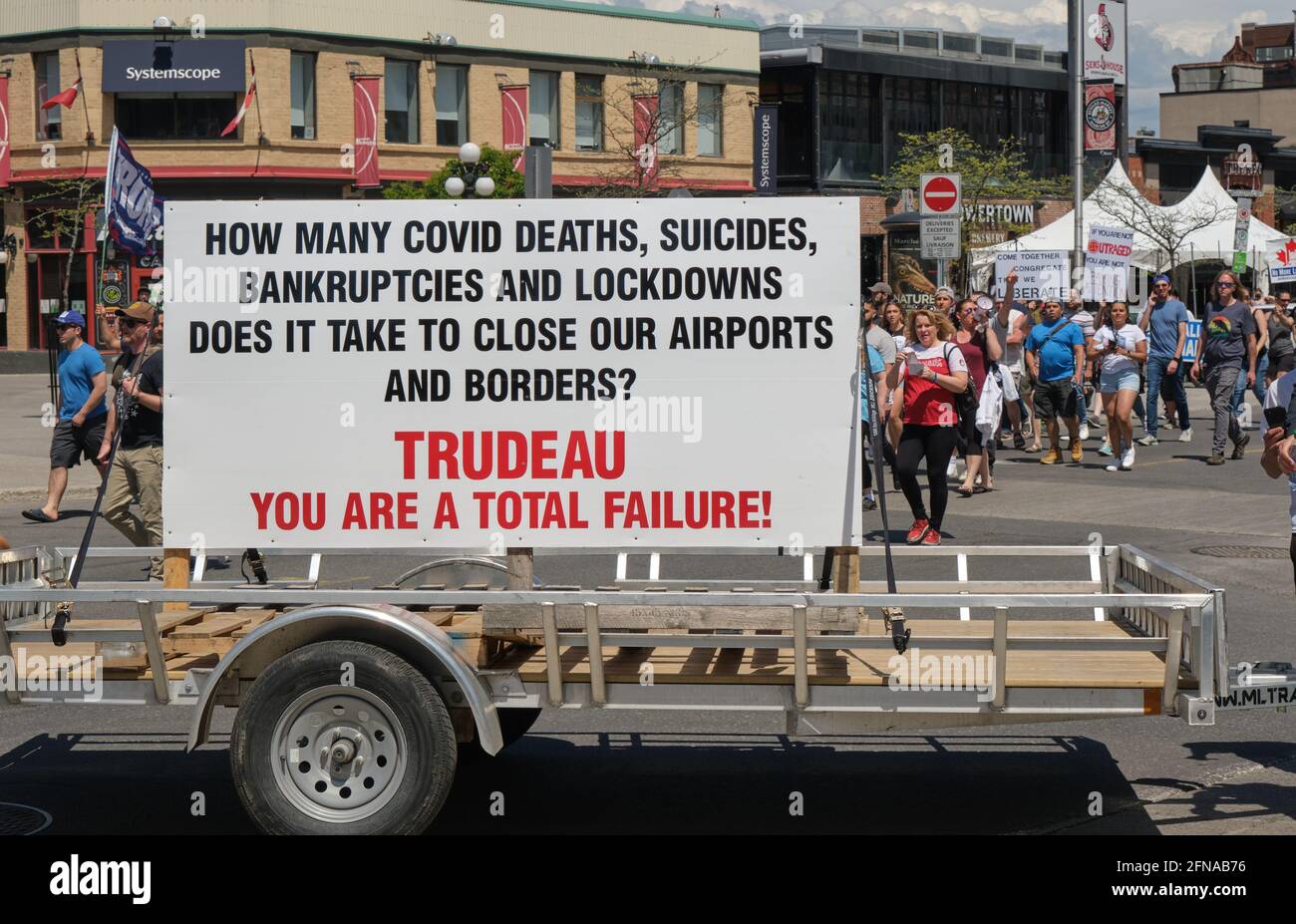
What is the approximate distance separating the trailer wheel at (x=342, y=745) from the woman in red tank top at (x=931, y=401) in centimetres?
747

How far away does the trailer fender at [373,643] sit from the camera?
547 cm

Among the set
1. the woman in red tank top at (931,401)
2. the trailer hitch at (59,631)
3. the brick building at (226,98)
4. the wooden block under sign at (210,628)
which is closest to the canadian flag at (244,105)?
the brick building at (226,98)

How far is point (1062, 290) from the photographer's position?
27.0m

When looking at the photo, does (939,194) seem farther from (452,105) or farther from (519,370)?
(452,105)

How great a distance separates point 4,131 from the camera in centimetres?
4584

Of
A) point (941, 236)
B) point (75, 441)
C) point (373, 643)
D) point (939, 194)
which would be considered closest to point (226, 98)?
point (939, 194)

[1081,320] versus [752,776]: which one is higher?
[1081,320]

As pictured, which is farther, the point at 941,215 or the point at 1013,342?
the point at 941,215

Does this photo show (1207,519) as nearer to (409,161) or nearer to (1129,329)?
(1129,329)

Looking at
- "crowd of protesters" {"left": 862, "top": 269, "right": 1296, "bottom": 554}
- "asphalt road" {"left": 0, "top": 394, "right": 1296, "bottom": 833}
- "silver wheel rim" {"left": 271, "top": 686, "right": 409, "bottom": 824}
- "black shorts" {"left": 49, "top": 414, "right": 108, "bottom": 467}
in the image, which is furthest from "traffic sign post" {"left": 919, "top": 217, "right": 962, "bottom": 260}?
A: "silver wheel rim" {"left": 271, "top": 686, "right": 409, "bottom": 824}

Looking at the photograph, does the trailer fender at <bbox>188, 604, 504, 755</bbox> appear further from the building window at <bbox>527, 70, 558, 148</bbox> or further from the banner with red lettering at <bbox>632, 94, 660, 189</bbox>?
the building window at <bbox>527, 70, 558, 148</bbox>

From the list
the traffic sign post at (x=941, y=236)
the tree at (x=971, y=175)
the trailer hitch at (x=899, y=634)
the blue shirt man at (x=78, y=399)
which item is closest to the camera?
the trailer hitch at (x=899, y=634)

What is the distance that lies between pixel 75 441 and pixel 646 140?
1139 inches

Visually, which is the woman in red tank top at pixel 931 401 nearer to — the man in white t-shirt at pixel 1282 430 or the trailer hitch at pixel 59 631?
the man in white t-shirt at pixel 1282 430
